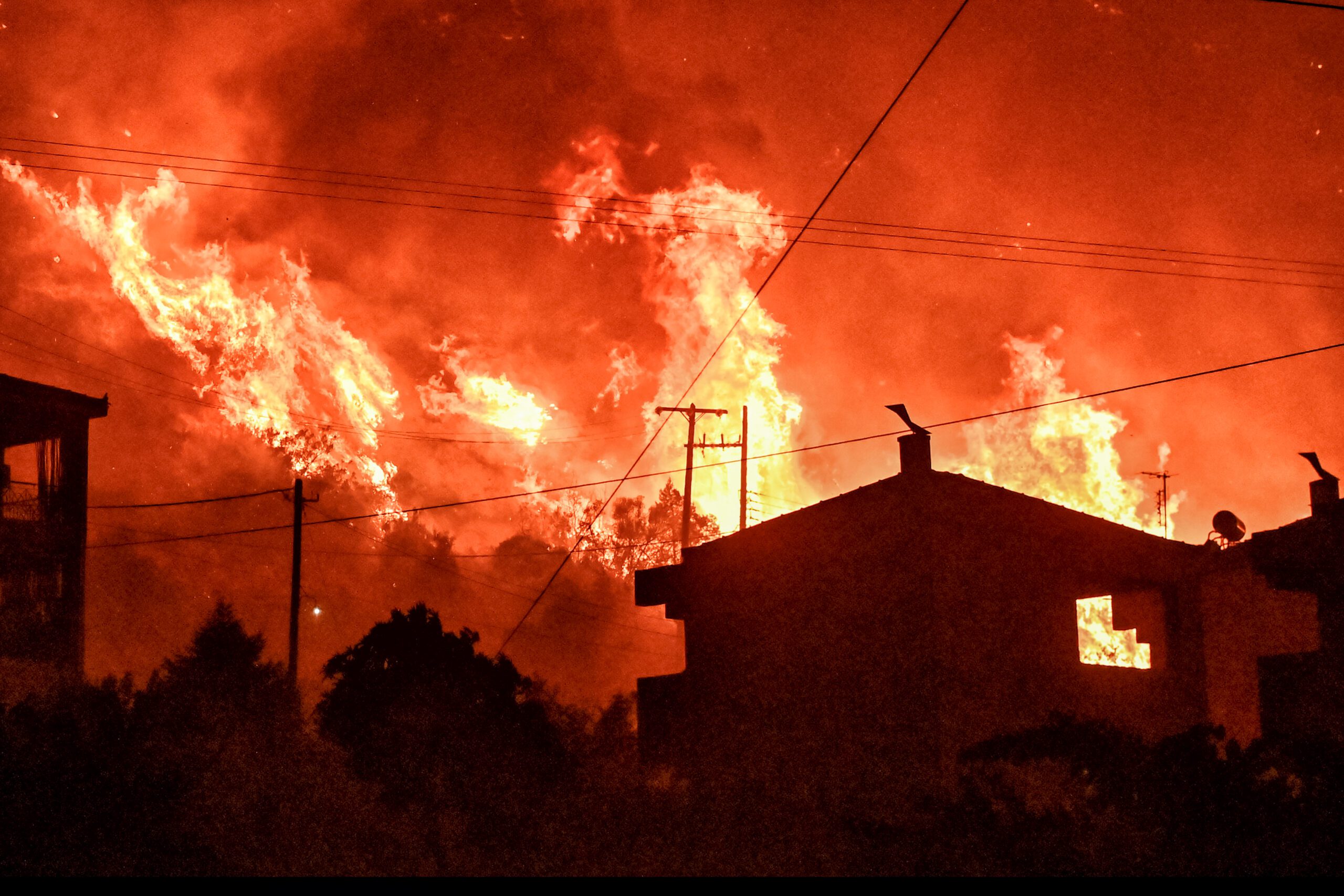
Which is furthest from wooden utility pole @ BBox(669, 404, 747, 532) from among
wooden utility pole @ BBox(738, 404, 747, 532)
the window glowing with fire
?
the window glowing with fire

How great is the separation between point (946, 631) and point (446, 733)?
30.3 ft

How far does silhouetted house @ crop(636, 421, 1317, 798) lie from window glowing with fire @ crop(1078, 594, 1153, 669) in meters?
0.30

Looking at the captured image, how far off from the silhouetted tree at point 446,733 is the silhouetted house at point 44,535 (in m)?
10.5

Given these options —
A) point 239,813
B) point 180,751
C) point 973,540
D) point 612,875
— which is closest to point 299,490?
point 180,751

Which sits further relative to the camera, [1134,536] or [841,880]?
[1134,536]

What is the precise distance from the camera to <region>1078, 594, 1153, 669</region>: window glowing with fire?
23.2 meters

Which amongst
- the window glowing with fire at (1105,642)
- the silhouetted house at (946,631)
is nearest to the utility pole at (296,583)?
the silhouetted house at (946,631)

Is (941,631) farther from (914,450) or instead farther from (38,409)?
(38,409)

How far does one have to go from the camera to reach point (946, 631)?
20125 mm

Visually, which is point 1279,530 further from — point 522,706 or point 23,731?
point 23,731

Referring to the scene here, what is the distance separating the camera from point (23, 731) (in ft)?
66.0

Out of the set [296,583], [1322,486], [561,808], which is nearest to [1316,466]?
[1322,486]

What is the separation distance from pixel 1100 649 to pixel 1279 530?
41.9 feet

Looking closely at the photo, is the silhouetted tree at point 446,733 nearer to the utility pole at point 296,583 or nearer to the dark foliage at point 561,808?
the dark foliage at point 561,808
